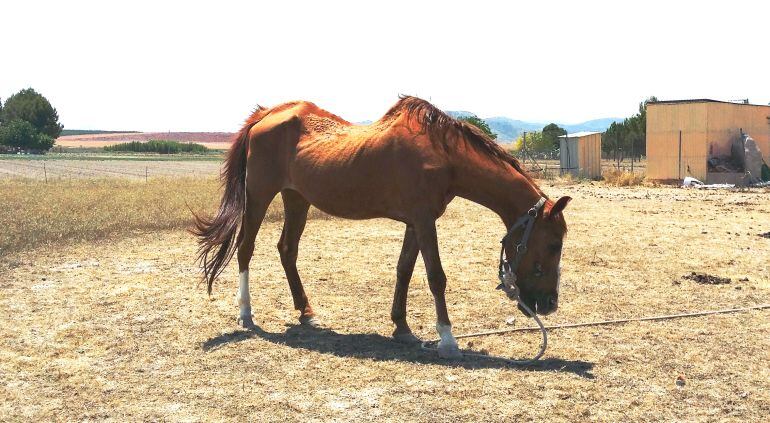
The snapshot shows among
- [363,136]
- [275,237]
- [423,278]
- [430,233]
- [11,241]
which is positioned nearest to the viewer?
[430,233]

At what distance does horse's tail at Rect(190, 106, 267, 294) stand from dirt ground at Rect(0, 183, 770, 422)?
658 millimetres

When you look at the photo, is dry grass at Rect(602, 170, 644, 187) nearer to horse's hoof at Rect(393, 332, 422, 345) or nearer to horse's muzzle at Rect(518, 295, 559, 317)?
horse's hoof at Rect(393, 332, 422, 345)

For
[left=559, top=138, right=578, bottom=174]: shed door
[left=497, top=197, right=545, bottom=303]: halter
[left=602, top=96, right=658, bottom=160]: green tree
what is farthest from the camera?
[left=602, top=96, right=658, bottom=160]: green tree

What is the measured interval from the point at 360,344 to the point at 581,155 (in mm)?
28570

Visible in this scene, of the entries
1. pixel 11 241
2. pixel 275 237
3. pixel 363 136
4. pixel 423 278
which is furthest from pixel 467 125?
pixel 11 241

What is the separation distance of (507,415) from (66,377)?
3.15 metres

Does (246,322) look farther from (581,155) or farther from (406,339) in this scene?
(581,155)

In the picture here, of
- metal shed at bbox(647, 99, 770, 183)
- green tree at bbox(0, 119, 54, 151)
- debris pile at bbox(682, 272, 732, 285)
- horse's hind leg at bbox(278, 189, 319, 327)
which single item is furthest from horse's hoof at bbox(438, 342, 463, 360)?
green tree at bbox(0, 119, 54, 151)

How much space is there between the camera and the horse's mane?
18.0 ft

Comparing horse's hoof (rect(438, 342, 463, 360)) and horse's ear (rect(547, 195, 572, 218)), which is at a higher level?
horse's ear (rect(547, 195, 572, 218))

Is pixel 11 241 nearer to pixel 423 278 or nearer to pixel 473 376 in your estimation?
pixel 423 278

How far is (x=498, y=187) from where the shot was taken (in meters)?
5.33

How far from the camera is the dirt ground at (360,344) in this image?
429cm

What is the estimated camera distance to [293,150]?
6367 millimetres
